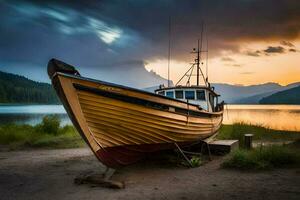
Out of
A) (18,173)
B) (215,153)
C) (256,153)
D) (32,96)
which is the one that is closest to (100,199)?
(18,173)

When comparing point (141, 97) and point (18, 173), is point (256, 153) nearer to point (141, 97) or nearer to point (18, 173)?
point (141, 97)

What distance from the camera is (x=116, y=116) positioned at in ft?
23.7

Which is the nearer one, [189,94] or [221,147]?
[221,147]

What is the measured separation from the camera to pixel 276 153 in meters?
9.16

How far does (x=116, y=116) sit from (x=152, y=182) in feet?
6.57

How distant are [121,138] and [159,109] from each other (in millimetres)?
1320

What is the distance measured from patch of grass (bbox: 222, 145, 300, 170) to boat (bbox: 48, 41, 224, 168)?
1.77 meters

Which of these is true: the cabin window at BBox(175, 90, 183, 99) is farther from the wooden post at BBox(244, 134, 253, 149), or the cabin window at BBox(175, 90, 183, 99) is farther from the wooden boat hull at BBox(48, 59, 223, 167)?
the wooden post at BBox(244, 134, 253, 149)

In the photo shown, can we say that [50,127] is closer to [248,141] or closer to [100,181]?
[248,141]

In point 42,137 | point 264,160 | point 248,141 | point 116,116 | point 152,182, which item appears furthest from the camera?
point 42,137

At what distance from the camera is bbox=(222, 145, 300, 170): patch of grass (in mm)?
8703

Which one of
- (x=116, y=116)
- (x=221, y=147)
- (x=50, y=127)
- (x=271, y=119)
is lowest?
(x=221, y=147)

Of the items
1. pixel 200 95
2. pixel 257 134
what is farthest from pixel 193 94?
pixel 257 134

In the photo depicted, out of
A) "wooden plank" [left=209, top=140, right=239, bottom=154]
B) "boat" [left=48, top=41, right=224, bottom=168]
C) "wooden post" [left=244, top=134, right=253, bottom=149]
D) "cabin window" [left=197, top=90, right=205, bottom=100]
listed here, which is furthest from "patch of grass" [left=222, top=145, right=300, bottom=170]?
"cabin window" [left=197, top=90, right=205, bottom=100]
